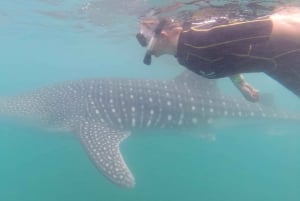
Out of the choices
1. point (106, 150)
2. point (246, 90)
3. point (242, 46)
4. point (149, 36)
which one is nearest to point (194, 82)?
point (106, 150)

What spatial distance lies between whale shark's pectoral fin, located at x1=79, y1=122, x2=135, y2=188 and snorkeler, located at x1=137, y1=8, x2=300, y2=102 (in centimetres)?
496

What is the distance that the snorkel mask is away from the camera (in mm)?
3438

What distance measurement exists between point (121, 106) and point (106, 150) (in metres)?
1.84

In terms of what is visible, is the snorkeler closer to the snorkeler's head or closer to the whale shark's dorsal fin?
the snorkeler's head

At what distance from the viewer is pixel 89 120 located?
9711 mm

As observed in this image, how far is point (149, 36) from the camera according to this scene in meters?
3.81

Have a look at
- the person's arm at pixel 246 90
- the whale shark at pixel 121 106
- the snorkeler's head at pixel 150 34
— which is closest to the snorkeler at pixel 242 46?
the snorkeler's head at pixel 150 34

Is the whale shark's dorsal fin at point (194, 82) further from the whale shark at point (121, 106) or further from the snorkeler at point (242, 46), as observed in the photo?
the snorkeler at point (242, 46)

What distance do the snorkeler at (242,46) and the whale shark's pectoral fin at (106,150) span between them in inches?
195

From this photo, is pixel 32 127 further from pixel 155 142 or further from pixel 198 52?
pixel 198 52

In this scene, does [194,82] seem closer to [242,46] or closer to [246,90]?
[246,90]

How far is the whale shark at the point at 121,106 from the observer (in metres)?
9.86

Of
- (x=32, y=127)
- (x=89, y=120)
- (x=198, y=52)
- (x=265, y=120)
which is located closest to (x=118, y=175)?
(x=89, y=120)

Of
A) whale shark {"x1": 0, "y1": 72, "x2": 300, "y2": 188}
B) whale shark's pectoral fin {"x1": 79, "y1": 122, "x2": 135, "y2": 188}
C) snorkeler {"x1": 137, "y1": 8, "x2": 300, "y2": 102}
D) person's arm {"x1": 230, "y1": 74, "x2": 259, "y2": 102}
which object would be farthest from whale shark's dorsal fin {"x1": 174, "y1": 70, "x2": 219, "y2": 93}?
snorkeler {"x1": 137, "y1": 8, "x2": 300, "y2": 102}
